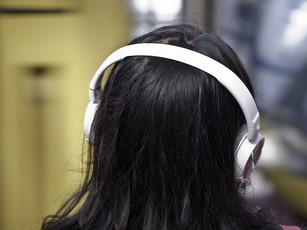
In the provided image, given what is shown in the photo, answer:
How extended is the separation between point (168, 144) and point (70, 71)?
175cm

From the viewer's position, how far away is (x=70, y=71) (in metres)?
2.84

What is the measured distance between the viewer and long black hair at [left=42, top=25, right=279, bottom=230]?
1.13 meters

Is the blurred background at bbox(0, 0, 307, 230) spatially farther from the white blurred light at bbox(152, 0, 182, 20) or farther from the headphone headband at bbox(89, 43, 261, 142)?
the headphone headband at bbox(89, 43, 261, 142)

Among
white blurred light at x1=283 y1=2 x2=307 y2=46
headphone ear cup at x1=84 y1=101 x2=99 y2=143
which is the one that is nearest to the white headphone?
headphone ear cup at x1=84 y1=101 x2=99 y2=143

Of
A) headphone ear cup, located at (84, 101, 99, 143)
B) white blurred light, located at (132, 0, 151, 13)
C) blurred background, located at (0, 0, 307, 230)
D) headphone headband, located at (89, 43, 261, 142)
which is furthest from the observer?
white blurred light, located at (132, 0, 151, 13)

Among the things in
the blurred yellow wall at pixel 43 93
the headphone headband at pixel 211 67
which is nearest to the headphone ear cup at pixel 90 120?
the headphone headband at pixel 211 67

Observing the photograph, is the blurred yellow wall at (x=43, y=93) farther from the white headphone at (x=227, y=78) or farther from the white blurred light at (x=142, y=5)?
the white headphone at (x=227, y=78)

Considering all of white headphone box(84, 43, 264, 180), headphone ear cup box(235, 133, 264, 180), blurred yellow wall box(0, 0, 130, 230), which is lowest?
blurred yellow wall box(0, 0, 130, 230)

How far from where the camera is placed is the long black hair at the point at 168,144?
113cm

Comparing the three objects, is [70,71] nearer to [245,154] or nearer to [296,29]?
[296,29]

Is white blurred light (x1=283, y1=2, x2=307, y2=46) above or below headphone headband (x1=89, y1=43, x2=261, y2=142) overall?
below

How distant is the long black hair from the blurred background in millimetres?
1388

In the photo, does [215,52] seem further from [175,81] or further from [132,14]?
[132,14]

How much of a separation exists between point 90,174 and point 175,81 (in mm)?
Answer: 353
